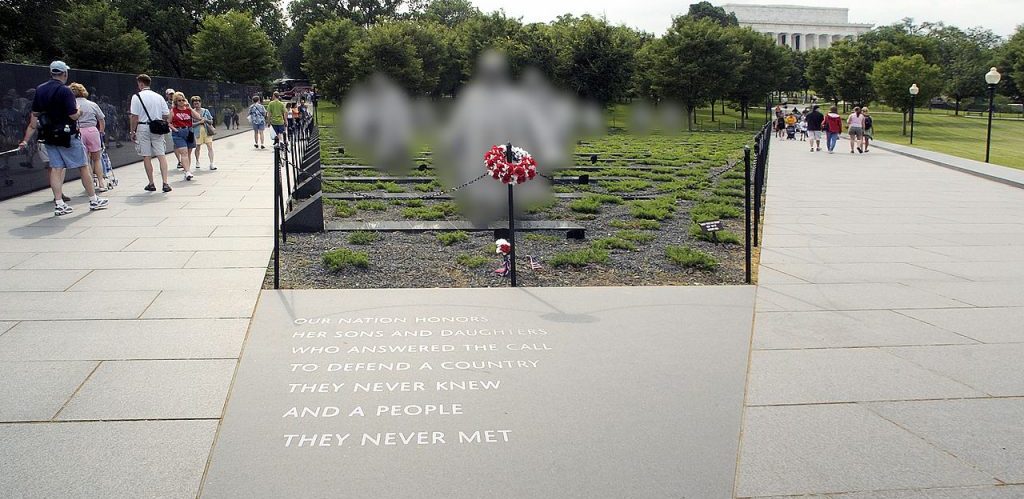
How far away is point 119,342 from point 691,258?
213 inches

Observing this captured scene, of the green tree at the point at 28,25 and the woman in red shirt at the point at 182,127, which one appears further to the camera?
the green tree at the point at 28,25

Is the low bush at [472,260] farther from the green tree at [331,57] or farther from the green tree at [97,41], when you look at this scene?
the green tree at [97,41]

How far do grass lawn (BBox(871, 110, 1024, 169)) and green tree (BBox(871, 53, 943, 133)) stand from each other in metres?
2.17

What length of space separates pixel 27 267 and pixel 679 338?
5931 millimetres

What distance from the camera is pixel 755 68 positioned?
5850 centimetres

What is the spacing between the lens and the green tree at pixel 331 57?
4347 cm

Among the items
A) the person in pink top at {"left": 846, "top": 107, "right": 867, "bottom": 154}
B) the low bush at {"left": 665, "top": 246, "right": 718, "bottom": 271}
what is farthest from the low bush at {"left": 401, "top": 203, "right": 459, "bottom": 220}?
the person in pink top at {"left": 846, "top": 107, "right": 867, "bottom": 154}

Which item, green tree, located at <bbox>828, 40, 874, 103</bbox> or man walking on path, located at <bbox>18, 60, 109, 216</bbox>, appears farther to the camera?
green tree, located at <bbox>828, 40, 874, 103</bbox>

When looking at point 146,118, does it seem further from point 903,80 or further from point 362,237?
point 903,80

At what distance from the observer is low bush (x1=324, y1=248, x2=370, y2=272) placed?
8.11m

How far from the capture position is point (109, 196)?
1296cm

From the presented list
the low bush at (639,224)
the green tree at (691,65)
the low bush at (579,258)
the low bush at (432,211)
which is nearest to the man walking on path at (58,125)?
the low bush at (432,211)

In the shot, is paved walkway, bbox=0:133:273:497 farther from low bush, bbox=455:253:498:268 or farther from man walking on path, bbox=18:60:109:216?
low bush, bbox=455:253:498:268

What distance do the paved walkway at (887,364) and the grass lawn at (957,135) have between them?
20.8m
